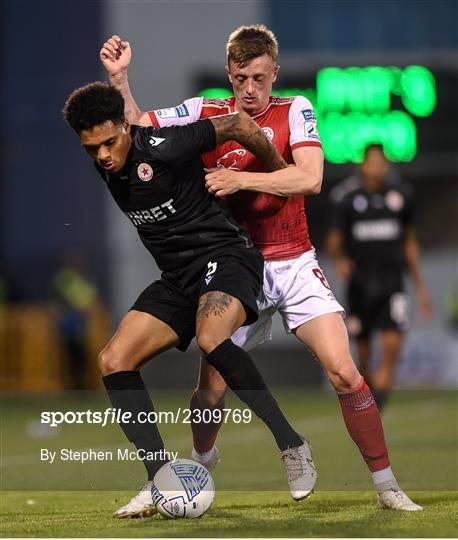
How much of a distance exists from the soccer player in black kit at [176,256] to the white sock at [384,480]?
1.28ft

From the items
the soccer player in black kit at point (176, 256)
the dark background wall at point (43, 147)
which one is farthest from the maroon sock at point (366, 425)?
the dark background wall at point (43, 147)

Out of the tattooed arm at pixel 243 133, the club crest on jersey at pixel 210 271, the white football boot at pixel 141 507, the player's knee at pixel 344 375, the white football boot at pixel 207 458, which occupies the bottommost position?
the white football boot at pixel 207 458

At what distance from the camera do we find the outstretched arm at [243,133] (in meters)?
6.53

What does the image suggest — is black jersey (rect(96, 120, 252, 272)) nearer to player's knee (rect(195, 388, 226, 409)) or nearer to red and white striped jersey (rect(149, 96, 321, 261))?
red and white striped jersey (rect(149, 96, 321, 261))

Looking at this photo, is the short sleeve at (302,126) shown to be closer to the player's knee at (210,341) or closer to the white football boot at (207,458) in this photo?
the player's knee at (210,341)

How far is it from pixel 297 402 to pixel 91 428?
7.59 meters

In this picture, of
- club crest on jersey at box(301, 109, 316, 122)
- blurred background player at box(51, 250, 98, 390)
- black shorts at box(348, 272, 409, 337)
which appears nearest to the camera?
club crest on jersey at box(301, 109, 316, 122)

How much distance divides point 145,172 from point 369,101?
30.6 feet

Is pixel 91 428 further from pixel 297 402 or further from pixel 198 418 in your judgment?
pixel 297 402

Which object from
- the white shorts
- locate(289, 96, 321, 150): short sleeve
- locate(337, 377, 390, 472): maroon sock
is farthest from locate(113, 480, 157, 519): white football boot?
locate(289, 96, 321, 150): short sleeve

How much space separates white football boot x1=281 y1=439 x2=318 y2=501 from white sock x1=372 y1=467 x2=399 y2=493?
1.09 feet

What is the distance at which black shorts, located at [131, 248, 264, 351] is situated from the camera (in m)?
6.53

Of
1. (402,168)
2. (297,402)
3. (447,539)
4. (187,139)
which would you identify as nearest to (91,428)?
(187,139)

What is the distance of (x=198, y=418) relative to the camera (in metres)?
7.00
